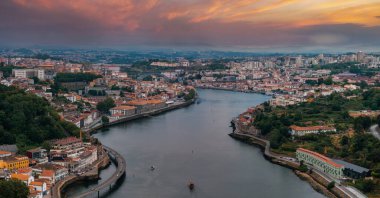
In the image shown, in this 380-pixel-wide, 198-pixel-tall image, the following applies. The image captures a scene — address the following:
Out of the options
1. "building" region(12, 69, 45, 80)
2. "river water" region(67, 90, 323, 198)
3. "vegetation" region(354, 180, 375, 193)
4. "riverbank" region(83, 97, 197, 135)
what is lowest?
"riverbank" region(83, 97, 197, 135)

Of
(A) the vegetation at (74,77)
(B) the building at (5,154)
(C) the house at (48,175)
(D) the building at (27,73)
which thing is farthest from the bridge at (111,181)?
(A) the vegetation at (74,77)

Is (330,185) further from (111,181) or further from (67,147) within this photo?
(67,147)

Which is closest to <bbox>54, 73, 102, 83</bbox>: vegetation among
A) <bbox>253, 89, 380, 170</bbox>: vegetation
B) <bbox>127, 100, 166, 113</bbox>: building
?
<bbox>127, 100, 166, 113</bbox>: building

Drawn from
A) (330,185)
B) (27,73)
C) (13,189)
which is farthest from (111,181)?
(27,73)

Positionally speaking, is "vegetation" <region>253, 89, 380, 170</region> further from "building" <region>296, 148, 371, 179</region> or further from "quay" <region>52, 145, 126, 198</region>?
"quay" <region>52, 145, 126, 198</region>

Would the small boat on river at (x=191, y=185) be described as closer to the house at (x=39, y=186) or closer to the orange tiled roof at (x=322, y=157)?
the house at (x=39, y=186)

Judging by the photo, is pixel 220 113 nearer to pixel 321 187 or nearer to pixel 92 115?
pixel 92 115
